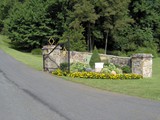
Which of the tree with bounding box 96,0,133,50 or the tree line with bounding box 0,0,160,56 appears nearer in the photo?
the tree with bounding box 96,0,133,50

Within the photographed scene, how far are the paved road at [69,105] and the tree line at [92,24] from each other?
3105 centimetres

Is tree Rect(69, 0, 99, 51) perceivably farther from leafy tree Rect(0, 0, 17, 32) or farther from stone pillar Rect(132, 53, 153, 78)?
leafy tree Rect(0, 0, 17, 32)

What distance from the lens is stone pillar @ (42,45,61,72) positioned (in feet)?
71.9

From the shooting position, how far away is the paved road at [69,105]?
9320 millimetres

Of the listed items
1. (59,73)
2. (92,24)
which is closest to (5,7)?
(92,24)

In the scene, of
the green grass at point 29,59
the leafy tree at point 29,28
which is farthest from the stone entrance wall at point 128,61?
the leafy tree at point 29,28

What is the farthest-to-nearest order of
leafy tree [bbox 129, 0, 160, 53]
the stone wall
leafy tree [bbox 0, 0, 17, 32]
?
leafy tree [bbox 0, 0, 17, 32], leafy tree [bbox 129, 0, 160, 53], the stone wall

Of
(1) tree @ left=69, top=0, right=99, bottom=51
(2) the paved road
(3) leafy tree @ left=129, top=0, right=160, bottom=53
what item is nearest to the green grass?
(1) tree @ left=69, top=0, right=99, bottom=51

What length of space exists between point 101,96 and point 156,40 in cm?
4411

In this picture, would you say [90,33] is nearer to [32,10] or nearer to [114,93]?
[32,10]

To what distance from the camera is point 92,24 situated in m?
48.3

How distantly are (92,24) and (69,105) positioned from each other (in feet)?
125

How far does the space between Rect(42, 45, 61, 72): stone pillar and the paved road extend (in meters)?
7.15

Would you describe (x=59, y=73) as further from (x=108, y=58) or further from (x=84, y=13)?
(x=84, y=13)
